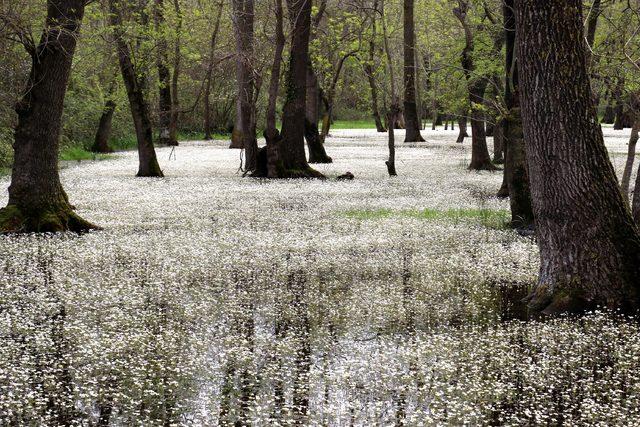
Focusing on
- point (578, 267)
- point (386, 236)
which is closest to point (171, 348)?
point (578, 267)

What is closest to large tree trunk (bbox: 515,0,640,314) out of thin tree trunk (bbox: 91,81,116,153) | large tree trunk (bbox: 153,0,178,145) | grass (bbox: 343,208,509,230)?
grass (bbox: 343,208,509,230)

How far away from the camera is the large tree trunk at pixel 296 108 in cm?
2967

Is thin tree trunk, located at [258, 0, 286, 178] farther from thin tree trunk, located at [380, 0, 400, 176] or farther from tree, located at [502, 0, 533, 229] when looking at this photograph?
tree, located at [502, 0, 533, 229]

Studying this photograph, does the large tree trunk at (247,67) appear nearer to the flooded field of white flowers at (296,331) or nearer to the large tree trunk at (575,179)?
the flooded field of white flowers at (296,331)

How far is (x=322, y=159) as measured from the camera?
3688 cm

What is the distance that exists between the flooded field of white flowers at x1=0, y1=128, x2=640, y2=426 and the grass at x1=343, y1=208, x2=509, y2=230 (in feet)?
0.38

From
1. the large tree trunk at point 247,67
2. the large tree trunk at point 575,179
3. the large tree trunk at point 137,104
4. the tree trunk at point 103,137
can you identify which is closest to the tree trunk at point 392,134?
the large tree trunk at point 247,67

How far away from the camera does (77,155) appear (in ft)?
145

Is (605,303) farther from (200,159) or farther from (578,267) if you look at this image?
(200,159)

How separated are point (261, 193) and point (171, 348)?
52.3ft

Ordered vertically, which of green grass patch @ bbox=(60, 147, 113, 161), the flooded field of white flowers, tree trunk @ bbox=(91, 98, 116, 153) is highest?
tree trunk @ bbox=(91, 98, 116, 153)

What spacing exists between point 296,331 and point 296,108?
847 inches

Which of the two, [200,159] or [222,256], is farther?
[200,159]

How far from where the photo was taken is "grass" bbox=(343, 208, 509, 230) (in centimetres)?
1841
